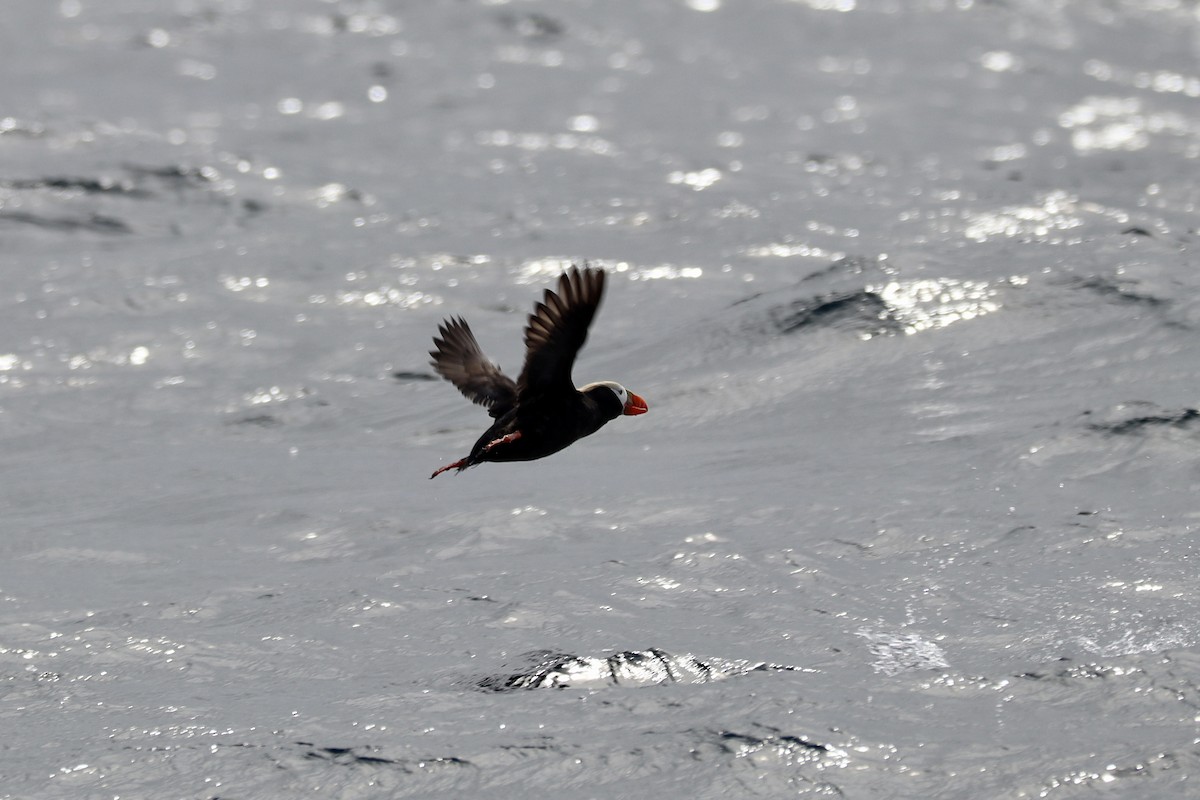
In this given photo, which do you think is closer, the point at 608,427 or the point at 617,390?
the point at 617,390

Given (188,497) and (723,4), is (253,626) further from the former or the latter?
(723,4)

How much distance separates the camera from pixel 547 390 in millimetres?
8398

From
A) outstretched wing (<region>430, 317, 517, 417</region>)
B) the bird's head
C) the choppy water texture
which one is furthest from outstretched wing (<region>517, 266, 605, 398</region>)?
the choppy water texture

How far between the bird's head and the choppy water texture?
3.51ft

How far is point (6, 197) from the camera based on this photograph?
1806 cm

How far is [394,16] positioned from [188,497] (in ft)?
57.1

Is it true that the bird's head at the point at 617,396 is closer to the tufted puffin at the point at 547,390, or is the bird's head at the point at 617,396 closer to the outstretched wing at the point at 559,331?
the tufted puffin at the point at 547,390

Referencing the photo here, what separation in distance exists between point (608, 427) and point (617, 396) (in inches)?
146

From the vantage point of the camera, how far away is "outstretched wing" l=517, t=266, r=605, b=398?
7605mm

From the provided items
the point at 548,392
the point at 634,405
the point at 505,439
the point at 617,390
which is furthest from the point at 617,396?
the point at 505,439

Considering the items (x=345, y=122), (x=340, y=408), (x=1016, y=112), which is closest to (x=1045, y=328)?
(x=340, y=408)

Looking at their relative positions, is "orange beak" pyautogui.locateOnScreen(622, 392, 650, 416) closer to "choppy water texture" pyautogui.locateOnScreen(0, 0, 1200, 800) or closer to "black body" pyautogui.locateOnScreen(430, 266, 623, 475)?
"black body" pyautogui.locateOnScreen(430, 266, 623, 475)

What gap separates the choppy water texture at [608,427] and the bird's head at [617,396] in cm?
107

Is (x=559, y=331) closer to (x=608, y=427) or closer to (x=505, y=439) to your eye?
(x=505, y=439)
